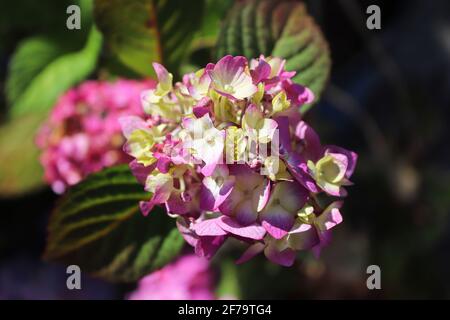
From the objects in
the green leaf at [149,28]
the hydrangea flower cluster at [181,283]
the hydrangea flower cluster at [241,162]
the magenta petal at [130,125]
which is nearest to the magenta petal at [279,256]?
the hydrangea flower cluster at [241,162]

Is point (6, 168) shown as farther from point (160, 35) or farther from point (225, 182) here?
point (225, 182)

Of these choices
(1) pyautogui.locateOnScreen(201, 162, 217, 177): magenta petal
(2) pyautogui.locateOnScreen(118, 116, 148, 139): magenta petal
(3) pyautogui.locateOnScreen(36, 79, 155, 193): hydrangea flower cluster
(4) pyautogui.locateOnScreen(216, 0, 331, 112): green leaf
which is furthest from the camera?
(3) pyautogui.locateOnScreen(36, 79, 155, 193): hydrangea flower cluster

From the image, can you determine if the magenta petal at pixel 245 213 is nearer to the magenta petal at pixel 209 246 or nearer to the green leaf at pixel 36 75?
the magenta petal at pixel 209 246

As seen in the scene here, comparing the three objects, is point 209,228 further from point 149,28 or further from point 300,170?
point 149,28

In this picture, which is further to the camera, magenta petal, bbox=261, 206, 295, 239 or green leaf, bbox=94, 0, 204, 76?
green leaf, bbox=94, 0, 204, 76

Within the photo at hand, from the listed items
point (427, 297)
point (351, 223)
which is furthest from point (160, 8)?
point (427, 297)

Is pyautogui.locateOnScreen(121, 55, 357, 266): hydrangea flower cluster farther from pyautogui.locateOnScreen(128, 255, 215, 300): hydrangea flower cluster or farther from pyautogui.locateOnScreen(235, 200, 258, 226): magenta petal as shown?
pyautogui.locateOnScreen(128, 255, 215, 300): hydrangea flower cluster

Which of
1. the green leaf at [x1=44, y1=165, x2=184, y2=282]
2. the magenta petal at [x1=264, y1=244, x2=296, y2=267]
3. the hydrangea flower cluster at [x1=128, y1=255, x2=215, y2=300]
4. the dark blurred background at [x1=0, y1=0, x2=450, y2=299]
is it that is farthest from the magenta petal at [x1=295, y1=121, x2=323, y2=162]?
the dark blurred background at [x1=0, y1=0, x2=450, y2=299]

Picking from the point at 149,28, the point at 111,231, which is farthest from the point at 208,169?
the point at 149,28
